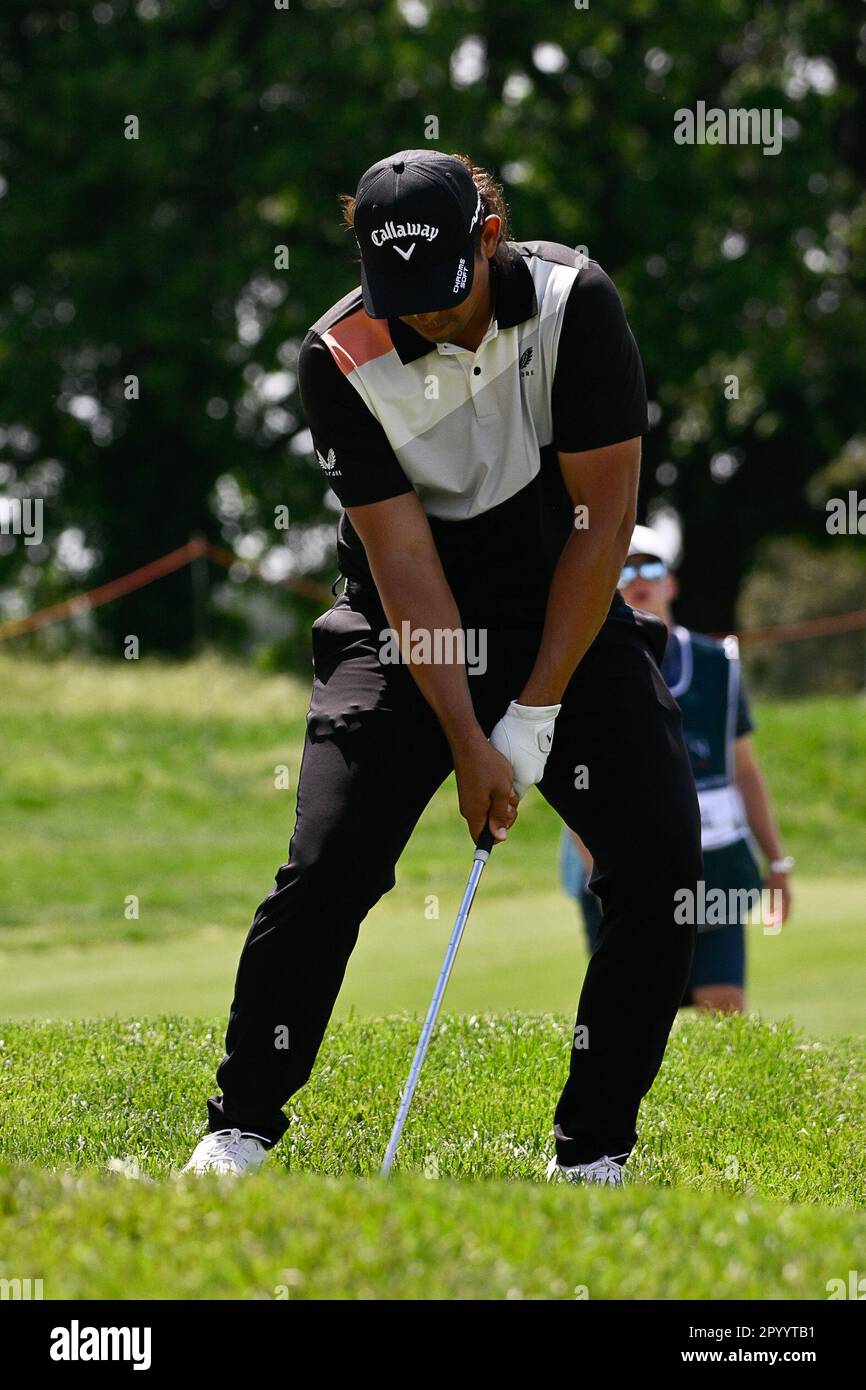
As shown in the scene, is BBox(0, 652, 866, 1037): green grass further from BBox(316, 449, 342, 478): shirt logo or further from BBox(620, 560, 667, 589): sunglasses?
BBox(316, 449, 342, 478): shirt logo

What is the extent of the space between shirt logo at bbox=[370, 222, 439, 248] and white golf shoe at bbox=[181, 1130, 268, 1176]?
6.71ft

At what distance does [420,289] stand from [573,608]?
82 cm

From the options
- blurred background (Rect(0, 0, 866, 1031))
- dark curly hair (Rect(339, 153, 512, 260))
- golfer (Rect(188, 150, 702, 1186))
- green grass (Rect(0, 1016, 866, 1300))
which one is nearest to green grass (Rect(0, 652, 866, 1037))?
blurred background (Rect(0, 0, 866, 1031))

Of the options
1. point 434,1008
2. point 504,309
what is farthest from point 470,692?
point 504,309

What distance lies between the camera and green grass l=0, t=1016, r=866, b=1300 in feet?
8.94

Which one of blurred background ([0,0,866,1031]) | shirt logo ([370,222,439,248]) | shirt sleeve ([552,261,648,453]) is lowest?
shirt sleeve ([552,261,648,453])

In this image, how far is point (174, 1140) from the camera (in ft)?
14.3

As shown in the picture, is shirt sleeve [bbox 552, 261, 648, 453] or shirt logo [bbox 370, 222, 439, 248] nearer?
shirt logo [bbox 370, 222, 439, 248]

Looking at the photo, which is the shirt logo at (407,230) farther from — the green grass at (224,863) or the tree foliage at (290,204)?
the tree foliage at (290,204)

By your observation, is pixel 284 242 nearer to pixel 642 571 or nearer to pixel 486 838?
pixel 642 571

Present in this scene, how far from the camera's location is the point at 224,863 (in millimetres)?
13531

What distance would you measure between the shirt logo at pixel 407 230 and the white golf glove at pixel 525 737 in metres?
1.08

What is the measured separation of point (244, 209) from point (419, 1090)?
2399cm

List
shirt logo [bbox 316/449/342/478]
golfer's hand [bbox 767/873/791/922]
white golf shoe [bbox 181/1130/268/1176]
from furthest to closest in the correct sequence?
golfer's hand [bbox 767/873/791/922], shirt logo [bbox 316/449/342/478], white golf shoe [bbox 181/1130/268/1176]
